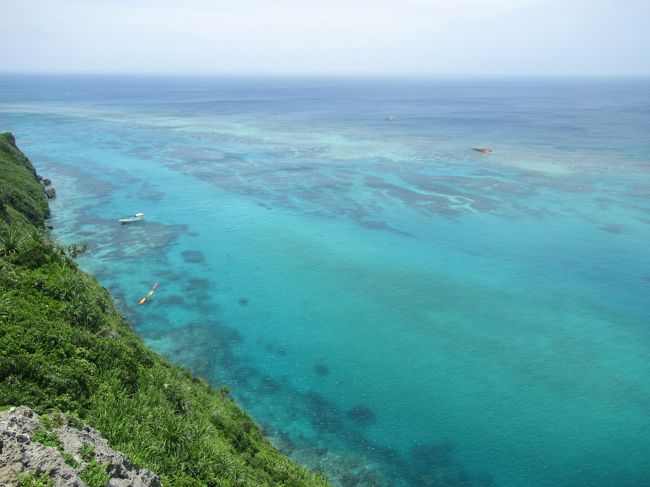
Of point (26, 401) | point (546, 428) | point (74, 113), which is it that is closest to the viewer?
point (26, 401)

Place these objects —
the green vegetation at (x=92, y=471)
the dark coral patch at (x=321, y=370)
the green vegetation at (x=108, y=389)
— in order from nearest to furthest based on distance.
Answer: the green vegetation at (x=92, y=471)
the green vegetation at (x=108, y=389)
the dark coral patch at (x=321, y=370)

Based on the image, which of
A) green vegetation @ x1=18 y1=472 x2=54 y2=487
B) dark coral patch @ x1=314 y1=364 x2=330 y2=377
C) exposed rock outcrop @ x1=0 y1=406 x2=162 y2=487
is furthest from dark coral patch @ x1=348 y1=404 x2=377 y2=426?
green vegetation @ x1=18 y1=472 x2=54 y2=487

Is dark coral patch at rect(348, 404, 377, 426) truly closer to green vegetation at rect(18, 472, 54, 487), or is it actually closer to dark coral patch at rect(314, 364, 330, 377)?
dark coral patch at rect(314, 364, 330, 377)

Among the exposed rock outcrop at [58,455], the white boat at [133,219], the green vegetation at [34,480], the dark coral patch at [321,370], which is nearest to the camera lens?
the green vegetation at [34,480]

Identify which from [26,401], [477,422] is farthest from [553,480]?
[26,401]

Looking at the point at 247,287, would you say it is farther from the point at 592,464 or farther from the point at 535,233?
the point at 535,233

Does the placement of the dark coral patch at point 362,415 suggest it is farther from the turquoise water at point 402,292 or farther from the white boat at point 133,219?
the white boat at point 133,219

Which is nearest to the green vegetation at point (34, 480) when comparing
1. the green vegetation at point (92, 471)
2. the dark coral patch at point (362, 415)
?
the green vegetation at point (92, 471)
